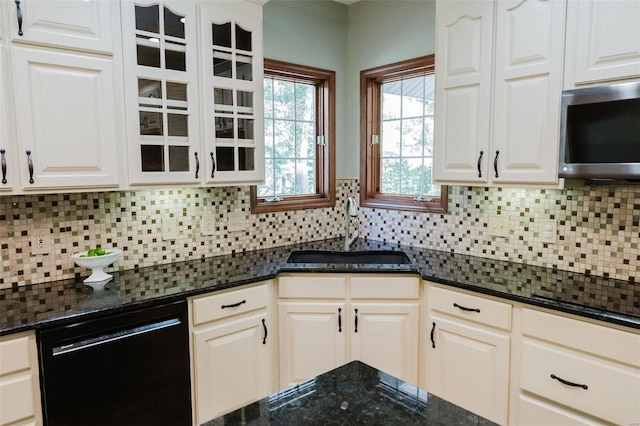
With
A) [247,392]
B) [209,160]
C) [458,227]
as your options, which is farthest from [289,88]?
[247,392]

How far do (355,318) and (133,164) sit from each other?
1.43 meters

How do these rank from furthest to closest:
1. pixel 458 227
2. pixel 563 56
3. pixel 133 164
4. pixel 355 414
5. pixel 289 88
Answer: pixel 289 88 < pixel 458 227 < pixel 133 164 < pixel 563 56 < pixel 355 414

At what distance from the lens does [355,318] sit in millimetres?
2484

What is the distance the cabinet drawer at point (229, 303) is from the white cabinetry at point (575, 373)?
4.28 feet

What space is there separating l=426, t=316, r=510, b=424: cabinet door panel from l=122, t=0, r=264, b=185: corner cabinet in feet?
4.61

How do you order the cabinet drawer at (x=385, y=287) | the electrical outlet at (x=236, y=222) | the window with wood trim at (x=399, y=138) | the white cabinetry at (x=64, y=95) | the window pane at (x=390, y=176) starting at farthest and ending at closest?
the window pane at (x=390, y=176) < the window with wood trim at (x=399, y=138) < the electrical outlet at (x=236, y=222) < the cabinet drawer at (x=385, y=287) < the white cabinetry at (x=64, y=95)

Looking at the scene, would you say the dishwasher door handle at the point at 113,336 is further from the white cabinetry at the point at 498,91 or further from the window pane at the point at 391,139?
the window pane at the point at 391,139

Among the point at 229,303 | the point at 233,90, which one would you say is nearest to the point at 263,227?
the point at 229,303

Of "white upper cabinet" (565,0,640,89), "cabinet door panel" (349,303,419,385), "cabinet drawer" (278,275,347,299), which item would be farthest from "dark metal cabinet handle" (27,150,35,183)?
"white upper cabinet" (565,0,640,89)

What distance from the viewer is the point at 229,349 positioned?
7.44ft

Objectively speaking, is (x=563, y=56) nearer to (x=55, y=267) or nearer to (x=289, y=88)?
(x=289, y=88)

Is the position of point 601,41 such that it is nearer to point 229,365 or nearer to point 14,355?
point 229,365

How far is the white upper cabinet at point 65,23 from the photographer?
5.93ft

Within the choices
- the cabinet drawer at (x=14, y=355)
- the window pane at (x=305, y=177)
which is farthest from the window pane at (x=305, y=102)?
the cabinet drawer at (x=14, y=355)
